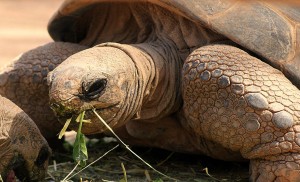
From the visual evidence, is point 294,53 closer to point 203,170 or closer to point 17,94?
point 203,170

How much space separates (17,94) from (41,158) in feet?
3.59

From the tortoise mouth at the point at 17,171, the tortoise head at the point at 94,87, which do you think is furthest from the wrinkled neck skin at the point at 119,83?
the tortoise mouth at the point at 17,171

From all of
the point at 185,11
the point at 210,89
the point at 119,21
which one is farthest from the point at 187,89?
the point at 119,21

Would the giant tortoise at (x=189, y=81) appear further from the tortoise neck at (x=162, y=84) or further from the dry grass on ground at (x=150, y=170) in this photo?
the dry grass on ground at (x=150, y=170)

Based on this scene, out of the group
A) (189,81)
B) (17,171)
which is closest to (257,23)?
(189,81)

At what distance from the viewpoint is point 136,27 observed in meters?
6.07

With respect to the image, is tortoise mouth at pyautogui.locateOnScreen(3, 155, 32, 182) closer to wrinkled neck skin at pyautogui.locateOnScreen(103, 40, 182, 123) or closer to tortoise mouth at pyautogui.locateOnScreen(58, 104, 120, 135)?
tortoise mouth at pyautogui.locateOnScreen(58, 104, 120, 135)

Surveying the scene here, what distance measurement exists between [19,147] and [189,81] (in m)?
1.02

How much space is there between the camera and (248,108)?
15.7 feet

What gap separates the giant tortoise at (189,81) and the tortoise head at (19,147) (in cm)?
37

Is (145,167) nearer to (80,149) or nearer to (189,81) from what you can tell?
(189,81)

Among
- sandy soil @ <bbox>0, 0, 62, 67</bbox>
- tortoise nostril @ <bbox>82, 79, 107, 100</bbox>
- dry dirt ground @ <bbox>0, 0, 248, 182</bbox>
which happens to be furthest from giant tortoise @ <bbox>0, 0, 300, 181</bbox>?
sandy soil @ <bbox>0, 0, 62, 67</bbox>

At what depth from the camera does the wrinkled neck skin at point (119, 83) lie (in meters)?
4.51

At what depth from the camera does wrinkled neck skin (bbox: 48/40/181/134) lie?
14.8 feet
